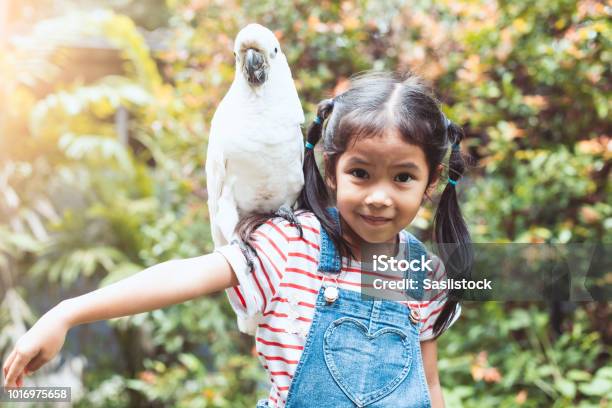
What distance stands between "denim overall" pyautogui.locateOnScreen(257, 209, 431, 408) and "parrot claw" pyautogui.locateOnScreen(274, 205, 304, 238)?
0.15 feet

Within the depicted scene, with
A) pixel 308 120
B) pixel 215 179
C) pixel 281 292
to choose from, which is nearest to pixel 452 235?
pixel 281 292

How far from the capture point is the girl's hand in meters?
0.69

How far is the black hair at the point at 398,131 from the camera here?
2.80 feet

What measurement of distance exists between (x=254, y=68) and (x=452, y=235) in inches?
17.9

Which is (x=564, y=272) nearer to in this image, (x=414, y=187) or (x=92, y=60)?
(x=414, y=187)

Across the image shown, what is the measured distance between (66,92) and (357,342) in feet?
9.66

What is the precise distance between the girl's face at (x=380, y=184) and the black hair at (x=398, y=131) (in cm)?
2

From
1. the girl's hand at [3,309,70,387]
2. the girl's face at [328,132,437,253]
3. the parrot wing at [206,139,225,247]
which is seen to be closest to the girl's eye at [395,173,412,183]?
the girl's face at [328,132,437,253]

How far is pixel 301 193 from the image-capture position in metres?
1.02

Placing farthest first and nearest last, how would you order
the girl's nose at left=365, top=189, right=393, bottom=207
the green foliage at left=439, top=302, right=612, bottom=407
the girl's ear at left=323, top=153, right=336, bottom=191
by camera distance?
the green foliage at left=439, top=302, right=612, bottom=407, the girl's ear at left=323, top=153, right=336, bottom=191, the girl's nose at left=365, top=189, right=393, bottom=207

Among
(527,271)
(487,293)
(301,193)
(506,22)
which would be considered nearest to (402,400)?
(487,293)

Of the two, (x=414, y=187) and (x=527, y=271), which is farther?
(x=527, y=271)

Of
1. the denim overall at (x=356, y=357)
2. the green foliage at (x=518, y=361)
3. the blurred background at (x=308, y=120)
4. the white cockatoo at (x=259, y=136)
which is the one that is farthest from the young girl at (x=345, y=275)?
the green foliage at (x=518, y=361)

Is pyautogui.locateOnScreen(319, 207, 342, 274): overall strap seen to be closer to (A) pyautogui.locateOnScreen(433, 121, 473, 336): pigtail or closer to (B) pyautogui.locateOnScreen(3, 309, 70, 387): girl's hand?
(A) pyautogui.locateOnScreen(433, 121, 473, 336): pigtail
